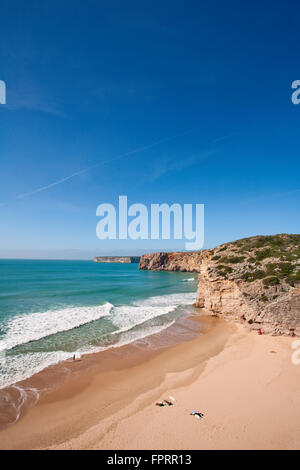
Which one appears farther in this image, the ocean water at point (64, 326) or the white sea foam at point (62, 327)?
the ocean water at point (64, 326)

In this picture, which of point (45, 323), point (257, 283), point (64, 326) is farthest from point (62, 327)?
point (257, 283)

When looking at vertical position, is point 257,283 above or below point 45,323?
above

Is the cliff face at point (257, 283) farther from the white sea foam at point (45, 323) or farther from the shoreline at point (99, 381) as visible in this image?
the white sea foam at point (45, 323)

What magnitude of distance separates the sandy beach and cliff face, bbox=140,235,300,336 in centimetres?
327

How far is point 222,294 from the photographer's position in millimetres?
20234

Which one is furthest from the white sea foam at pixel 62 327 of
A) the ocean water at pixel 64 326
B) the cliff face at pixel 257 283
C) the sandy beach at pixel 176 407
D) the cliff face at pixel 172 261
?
the cliff face at pixel 172 261

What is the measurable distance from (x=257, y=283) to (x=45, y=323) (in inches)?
750

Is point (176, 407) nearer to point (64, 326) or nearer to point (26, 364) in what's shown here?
point (26, 364)

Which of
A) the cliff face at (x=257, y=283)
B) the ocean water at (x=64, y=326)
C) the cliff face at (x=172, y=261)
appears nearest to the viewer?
the ocean water at (x=64, y=326)

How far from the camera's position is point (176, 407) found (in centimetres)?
800

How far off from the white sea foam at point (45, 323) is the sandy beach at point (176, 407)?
24.6 ft

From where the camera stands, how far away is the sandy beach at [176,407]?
6598mm

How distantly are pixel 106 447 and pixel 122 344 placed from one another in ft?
28.1

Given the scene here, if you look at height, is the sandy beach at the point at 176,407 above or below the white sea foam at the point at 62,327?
above
